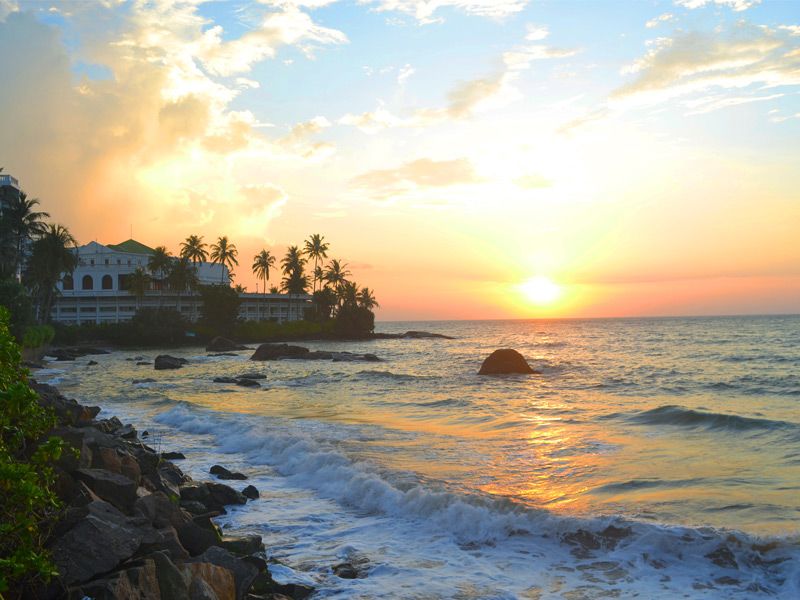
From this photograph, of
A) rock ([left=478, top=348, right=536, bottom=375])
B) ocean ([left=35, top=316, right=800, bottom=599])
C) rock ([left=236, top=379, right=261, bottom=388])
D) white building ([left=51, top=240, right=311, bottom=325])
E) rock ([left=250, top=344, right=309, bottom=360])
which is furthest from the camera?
white building ([left=51, top=240, right=311, bottom=325])

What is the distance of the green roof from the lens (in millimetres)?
103456

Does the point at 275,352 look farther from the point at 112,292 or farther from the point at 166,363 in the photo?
the point at 112,292

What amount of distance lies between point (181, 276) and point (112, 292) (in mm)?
10703

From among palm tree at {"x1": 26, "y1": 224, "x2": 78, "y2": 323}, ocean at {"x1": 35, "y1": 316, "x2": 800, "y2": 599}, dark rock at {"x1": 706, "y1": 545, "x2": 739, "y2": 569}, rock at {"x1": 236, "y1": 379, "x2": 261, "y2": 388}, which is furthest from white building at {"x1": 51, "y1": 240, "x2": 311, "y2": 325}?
dark rock at {"x1": 706, "y1": 545, "x2": 739, "y2": 569}

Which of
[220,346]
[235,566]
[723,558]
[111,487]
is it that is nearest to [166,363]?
[220,346]

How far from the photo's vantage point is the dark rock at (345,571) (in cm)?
828

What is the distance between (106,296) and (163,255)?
10363mm

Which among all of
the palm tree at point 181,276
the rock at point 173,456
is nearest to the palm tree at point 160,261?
the palm tree at point 181,276

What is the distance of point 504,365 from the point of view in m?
41.8

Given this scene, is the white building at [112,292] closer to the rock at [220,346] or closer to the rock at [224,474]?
the rock at [220,346]

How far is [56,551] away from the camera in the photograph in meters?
5.73

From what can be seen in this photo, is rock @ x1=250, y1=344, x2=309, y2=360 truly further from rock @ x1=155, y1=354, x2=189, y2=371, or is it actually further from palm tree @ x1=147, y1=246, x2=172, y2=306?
palm tree @ x1=147, y1=246, x2=172, y2=306

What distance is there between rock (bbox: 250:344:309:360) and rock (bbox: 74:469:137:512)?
54122mm

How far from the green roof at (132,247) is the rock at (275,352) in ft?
166
